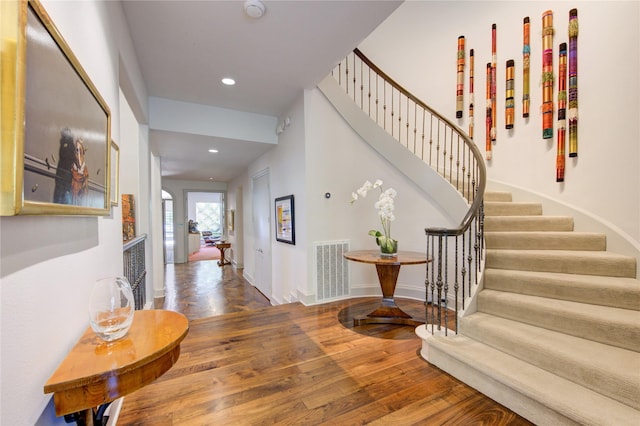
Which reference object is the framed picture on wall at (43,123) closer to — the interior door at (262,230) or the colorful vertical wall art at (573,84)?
the interior door at (262,230)

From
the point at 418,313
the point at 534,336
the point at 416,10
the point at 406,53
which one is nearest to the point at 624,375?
the point at 534,336

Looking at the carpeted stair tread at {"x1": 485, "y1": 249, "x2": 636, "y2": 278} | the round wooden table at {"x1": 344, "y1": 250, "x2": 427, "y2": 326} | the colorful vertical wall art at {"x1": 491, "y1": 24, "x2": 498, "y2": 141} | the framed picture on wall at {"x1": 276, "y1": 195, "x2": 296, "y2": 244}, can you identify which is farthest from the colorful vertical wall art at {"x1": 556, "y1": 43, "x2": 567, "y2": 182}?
the framed picture on wall at {"x1": 276, "y1": 195, "x2": 296, "y2": 244}

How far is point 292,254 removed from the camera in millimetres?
4102

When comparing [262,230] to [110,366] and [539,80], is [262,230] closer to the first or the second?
[110,366]

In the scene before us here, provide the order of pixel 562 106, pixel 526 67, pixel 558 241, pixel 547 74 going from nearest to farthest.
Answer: pixel 558 241 → pixel 562 106 → pixel 547 74 → pixel 526 67

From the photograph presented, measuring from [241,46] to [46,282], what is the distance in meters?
2.57

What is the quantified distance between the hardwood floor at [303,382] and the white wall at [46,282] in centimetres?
93

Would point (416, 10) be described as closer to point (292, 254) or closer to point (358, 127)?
point (358, 127)

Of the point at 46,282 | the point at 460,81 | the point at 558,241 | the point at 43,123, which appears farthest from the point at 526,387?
the point at 460,81

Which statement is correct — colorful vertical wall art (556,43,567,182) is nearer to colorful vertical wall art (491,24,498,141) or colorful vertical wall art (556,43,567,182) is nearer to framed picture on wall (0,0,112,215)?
colorful vertical wall art (491,24,498,141)

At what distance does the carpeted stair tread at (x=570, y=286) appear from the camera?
6.54ft

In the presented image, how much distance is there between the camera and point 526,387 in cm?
162

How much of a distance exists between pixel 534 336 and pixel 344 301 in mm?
2176

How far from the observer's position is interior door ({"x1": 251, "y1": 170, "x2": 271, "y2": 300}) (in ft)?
16.7
